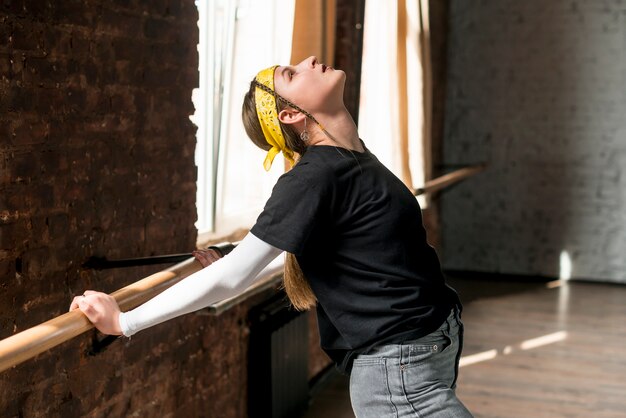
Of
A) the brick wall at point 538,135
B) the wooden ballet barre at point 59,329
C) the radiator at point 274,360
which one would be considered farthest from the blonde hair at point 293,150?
the brick wall at point 538,135

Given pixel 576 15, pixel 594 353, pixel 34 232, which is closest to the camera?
pixel 34 232

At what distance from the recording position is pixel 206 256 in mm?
2156

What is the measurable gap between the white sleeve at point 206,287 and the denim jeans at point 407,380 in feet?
1.11

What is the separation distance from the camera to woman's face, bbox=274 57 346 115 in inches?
73.5

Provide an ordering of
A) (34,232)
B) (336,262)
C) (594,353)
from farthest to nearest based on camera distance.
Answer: (594,353) < (34,232) < (336,262)

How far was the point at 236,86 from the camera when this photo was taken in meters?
3.12

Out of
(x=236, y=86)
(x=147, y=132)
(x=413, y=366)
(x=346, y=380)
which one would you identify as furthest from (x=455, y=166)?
(x=413, y=366)

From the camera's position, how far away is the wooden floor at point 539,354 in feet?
13.5

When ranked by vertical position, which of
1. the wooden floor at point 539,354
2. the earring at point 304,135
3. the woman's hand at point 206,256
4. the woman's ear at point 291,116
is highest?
the woman's ear at point 291,116

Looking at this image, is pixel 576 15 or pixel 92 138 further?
pixel 576 15

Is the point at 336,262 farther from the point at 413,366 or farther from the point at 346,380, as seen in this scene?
the point at 346,380

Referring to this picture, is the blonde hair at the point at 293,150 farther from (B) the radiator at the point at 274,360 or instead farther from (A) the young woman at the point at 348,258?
(B) the radiator at the point at 274,360

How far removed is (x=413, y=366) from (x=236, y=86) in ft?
5.10

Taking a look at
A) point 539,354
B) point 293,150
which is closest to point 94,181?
point 293,150
